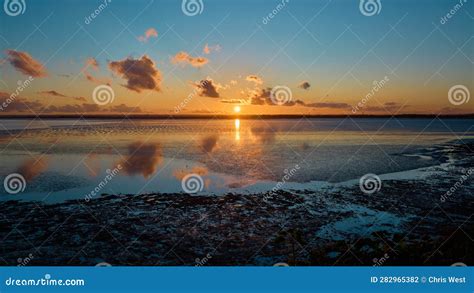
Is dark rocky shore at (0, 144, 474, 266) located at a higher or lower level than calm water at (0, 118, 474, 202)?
lower

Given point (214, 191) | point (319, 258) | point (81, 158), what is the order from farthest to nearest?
point (81, 158) < point (214, 191) < point (319, 258)

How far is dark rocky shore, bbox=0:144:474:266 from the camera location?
6594mm

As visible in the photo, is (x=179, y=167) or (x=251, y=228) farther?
(x=179, y=167)

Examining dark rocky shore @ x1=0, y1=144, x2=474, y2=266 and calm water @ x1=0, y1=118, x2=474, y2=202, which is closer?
dark rocky shore @ x1=0, y1=144, x2=474, y2=266

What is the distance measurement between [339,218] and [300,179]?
14.7 ft

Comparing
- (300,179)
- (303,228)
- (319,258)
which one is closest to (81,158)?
(300,179)

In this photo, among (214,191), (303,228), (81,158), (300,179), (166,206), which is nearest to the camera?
(303,228)

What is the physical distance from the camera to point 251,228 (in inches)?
356

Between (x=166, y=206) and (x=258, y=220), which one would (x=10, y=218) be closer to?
(x=166, y=206)

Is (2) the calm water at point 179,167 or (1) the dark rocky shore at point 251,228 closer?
(1) the dark rocky shore at point 251,228

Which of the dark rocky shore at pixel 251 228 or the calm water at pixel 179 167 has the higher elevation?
the calm water at pixel 179 167

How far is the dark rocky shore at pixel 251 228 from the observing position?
6.59 m

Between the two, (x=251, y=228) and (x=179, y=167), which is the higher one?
(x=179, y=167)

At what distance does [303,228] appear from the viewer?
29.8ft
